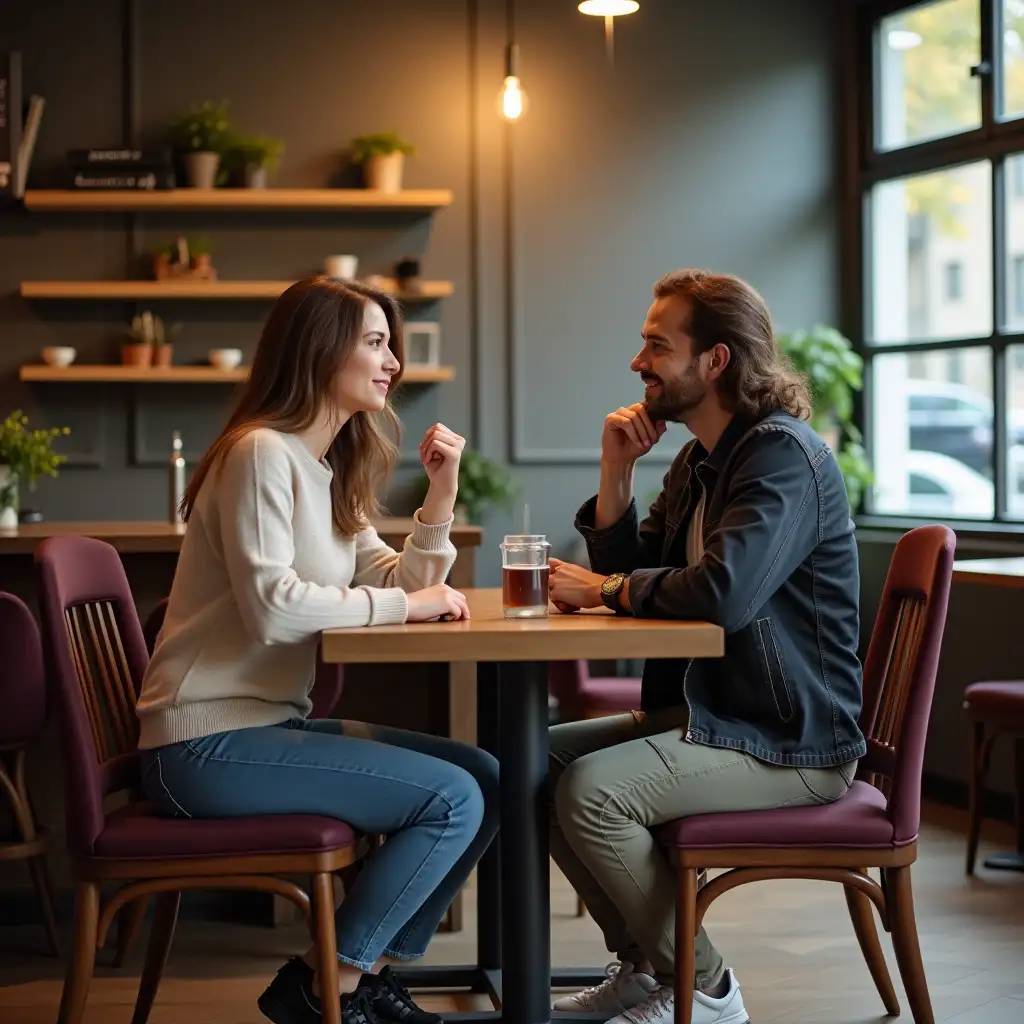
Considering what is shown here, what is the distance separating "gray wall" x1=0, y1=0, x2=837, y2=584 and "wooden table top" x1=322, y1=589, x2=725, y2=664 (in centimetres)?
366

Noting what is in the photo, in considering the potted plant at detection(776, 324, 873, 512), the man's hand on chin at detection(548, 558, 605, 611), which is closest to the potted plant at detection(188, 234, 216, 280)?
the potted plant at detection(776, 324, 873, 512)

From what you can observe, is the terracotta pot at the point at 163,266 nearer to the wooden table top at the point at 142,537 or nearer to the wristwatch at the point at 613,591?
the wooden table top at the point at 142,537

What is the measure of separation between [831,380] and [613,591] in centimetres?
333

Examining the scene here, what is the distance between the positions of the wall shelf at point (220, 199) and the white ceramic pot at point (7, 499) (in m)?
1.95

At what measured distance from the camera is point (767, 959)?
315 cm

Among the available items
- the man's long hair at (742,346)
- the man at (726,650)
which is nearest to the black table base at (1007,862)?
the man at (726,650)

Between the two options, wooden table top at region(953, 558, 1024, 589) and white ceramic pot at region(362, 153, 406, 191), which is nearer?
wooden table top at region(953, 558, 1024, 589)

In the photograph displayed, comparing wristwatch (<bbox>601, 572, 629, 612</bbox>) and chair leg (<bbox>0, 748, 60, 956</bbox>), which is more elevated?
wristwatch (<bbox>601, 572, 629, 612</bbox>)

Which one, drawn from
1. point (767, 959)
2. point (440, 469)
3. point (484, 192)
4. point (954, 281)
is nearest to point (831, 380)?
point (954, 281)

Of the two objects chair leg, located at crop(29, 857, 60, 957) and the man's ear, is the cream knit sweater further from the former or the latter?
chair leg, located at crop(29, 857, 60, 957)

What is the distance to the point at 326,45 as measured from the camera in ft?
18.6

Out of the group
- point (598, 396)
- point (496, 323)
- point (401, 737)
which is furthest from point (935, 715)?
point (401, 737)

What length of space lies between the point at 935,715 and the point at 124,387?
3.16 metres

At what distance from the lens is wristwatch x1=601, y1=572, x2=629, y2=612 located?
231cm
